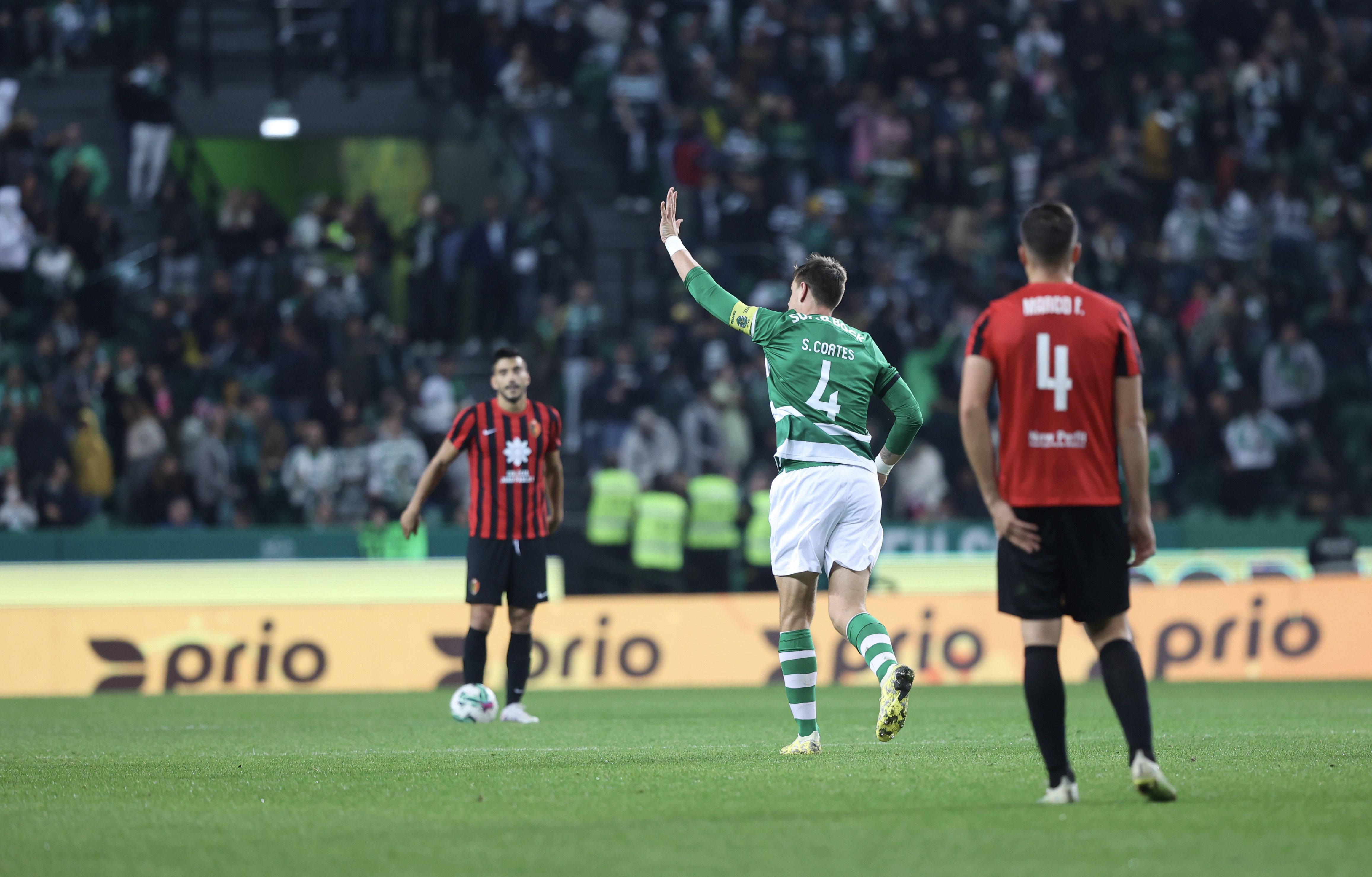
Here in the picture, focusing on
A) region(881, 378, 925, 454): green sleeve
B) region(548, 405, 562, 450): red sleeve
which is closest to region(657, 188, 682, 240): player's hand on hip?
region(881, 378, 925, 454): green sleeve

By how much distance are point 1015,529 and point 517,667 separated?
605 centimetres

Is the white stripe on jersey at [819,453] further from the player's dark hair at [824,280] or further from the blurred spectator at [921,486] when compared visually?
the blurred spectator at [921,486]

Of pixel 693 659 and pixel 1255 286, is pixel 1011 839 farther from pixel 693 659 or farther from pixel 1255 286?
pixel 1255 286

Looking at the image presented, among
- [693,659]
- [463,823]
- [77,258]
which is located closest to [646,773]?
[463,823]

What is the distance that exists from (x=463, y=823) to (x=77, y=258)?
1747 cm

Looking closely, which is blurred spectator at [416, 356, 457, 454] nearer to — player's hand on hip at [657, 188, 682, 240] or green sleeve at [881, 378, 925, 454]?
player's hand on hip at [657, 188, 682, 240]

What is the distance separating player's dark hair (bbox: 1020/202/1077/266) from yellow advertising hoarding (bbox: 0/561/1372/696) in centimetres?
985

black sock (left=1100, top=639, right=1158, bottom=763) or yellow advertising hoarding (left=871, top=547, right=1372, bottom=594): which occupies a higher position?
black sock (left=1100, top=639, right=1158, bottom=763)

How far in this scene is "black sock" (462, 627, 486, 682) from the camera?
11.2 metres

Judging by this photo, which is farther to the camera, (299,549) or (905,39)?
(905,39)

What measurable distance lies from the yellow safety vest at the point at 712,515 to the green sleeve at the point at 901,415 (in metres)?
11.1

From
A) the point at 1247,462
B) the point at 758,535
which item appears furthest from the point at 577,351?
the point at 1247,462

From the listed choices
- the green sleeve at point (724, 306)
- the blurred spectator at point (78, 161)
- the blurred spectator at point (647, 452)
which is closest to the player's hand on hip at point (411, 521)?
the green sleeve at point (724, 306)

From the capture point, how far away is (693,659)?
638 inches
